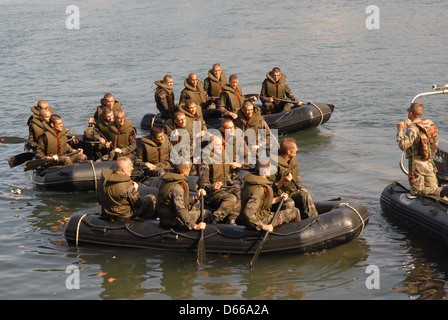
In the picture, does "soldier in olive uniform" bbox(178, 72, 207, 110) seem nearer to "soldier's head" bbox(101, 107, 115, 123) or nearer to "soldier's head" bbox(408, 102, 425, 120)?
"soldier's head" bbox(101, 107, 115, 123)

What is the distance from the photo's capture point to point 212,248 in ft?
26.9

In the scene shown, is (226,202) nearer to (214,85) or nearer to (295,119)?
(295,119)

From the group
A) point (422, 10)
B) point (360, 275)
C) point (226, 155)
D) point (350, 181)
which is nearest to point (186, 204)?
point (226, 155)

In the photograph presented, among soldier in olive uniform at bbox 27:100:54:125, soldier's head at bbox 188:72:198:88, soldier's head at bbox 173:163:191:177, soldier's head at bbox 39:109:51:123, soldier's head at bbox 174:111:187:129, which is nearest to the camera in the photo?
soldier's head at bbox 173:163:191:177

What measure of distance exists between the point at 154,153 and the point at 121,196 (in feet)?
6.87

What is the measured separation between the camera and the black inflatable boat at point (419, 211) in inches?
325

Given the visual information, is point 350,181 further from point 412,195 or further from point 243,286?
point 243,286

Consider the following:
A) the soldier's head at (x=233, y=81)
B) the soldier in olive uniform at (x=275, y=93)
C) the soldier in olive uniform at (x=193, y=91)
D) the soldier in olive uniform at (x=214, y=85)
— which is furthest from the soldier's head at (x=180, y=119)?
the soldier in olive uniform at (x=275, y=93)

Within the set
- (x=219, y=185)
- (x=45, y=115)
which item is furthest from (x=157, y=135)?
(x=45, y=115)

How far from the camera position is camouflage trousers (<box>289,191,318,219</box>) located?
837cm

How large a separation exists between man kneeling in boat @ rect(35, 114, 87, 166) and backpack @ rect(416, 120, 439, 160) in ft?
20.1

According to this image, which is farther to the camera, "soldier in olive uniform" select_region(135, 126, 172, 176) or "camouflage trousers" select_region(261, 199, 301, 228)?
"soldier in olive uniform" select_region(135, 126, 172, 176)

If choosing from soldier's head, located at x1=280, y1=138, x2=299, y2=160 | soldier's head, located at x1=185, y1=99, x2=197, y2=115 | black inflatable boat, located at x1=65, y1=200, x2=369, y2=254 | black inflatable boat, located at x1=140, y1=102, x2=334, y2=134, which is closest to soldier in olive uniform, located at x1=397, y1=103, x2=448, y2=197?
black inflatable boat, located at x1=65, y1=200, x2=369, y2=254

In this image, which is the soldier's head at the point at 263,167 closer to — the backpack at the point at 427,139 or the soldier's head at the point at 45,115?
the backpack at the point at 427,139
